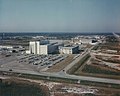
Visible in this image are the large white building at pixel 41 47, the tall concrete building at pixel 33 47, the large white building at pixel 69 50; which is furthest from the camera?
the large white building at pixel 69 50

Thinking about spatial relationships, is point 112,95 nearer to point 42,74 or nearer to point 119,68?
point 119,68

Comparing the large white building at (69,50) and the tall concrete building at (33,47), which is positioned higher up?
the tall concrete building at (33,47)

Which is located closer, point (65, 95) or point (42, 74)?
point (65, 95)

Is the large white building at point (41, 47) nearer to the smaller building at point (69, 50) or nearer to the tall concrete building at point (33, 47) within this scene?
the tall concrete building at point (33, 47)

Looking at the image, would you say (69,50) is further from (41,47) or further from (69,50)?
(41,47)

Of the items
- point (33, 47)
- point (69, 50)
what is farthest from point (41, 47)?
point (69, 50)

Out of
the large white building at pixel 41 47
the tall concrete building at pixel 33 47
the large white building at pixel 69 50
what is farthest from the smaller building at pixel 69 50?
the tall concrete building at pixel 33 47

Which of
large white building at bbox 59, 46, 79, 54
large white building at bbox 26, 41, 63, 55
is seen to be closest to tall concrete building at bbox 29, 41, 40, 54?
large white building at bbox 26, 41, 63, 55

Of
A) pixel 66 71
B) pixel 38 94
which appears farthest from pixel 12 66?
pixel 38 94
